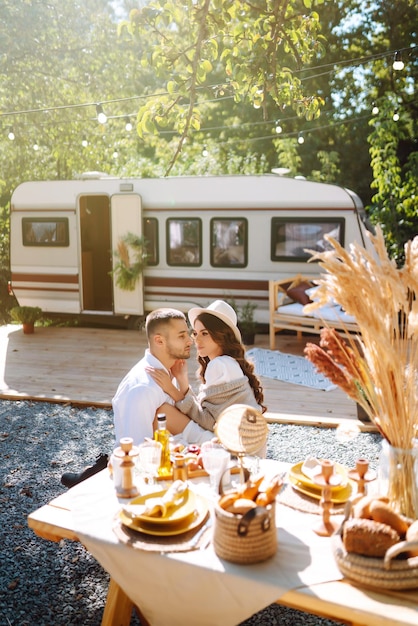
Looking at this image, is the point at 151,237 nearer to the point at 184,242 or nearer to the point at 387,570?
the point at 184,242

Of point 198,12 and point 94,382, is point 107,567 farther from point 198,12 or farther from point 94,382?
point 94,382

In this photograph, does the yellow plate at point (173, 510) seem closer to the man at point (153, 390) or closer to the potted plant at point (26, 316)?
the man at point (153, 390)

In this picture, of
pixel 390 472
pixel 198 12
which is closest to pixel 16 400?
pixel 198 12

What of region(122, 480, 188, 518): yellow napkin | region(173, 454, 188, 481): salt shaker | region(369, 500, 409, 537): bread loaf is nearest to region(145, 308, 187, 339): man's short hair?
region(173, 454, 188, 481): salt shaker

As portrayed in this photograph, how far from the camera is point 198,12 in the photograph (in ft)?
11.6

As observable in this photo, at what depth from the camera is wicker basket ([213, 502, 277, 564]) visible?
179 cm

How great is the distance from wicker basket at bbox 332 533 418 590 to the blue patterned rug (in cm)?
473

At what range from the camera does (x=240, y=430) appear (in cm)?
223

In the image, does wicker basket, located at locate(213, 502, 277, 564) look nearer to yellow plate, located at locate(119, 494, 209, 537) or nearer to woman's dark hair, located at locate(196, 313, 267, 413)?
yellow plate, located at locate(119, 494, 209, 537)

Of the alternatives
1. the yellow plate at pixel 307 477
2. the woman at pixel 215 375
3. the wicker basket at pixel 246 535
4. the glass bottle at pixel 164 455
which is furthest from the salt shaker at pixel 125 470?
the woman at pixel 215 375

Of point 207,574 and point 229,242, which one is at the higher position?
point 229,242

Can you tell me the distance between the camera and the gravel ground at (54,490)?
292 cm

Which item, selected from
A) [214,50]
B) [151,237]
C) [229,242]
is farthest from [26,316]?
[214,50]

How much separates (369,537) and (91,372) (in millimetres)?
5964
